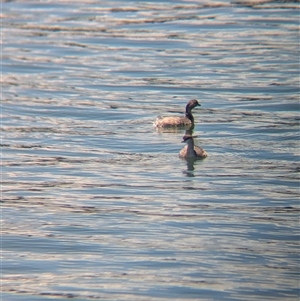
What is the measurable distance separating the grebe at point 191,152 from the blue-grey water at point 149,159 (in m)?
0.12

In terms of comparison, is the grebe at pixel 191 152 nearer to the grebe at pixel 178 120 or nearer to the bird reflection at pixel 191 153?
the bird reflection at pixel 191 153

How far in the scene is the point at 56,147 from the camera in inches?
643

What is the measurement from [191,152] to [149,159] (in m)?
0.72

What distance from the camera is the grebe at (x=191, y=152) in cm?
1512

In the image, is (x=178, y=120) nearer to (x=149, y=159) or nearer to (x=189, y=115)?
(x=189, y=115)

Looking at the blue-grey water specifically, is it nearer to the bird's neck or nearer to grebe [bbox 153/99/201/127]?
grebe [bbox 153/99/201/127]

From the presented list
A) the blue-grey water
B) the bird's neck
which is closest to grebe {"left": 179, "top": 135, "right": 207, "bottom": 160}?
the blue-grey water

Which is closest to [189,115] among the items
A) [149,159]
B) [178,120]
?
[178,120]

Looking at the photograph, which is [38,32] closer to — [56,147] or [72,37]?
[72,37]

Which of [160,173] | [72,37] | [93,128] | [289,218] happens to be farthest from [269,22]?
[289,218]

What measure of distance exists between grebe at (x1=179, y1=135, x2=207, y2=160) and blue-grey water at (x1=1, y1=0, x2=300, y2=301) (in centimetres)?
12

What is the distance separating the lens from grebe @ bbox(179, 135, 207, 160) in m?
15.1

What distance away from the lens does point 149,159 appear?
15.3 metres

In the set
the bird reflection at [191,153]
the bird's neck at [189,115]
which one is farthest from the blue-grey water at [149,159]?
the bird's neck at [189,115]
